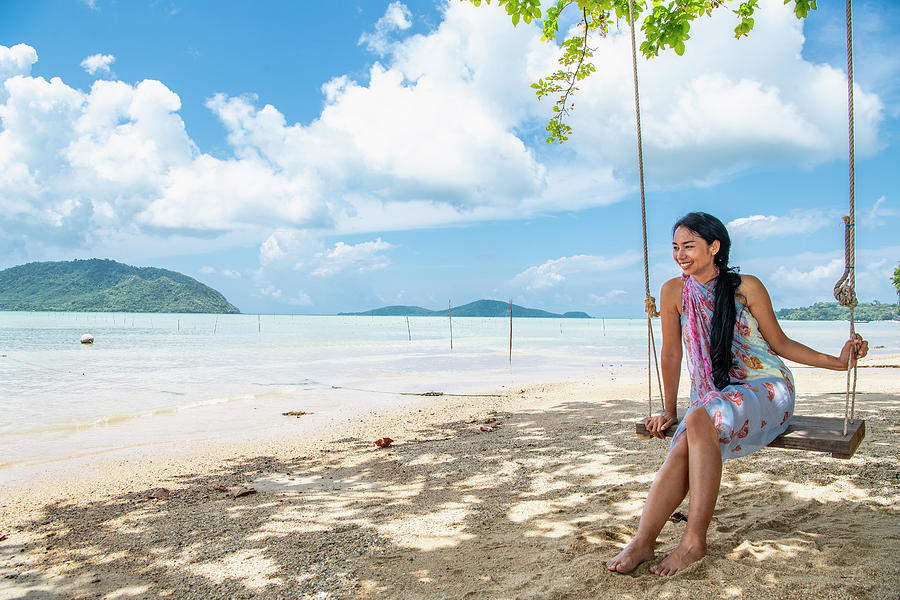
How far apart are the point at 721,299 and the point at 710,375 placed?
1.13 feet

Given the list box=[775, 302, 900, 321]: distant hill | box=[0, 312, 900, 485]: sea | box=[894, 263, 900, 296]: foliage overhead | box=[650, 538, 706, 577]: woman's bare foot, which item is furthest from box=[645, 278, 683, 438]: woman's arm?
box=[775, 302, 900, 321]: distant hill

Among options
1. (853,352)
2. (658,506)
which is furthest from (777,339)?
(658,506)

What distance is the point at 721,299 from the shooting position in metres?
2.49

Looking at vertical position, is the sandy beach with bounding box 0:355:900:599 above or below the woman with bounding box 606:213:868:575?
below

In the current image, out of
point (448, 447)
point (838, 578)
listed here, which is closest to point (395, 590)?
point (838, 578)

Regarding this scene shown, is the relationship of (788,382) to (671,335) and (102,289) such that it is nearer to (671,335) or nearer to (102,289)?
(671,335)

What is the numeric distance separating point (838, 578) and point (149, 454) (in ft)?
20.0

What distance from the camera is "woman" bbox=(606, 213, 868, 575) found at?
2168mm

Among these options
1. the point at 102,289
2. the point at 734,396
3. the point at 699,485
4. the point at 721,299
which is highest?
the point at 102,289

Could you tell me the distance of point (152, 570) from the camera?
102 inches

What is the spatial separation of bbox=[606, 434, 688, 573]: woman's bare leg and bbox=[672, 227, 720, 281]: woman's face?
81 centimetres

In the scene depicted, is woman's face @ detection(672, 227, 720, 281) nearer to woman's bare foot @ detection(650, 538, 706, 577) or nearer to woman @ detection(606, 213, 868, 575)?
woman @ detection(606, 213, 868, 575)

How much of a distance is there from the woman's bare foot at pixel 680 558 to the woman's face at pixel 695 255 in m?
1.17

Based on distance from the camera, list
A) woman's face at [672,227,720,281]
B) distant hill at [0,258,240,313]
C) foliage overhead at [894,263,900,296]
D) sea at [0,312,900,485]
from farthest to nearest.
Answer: distant hill at [0,258,240,313], foliage overhead at [894,263,900,296], sea at [0,312,900,485], woman's face at [672,227,720,281]
